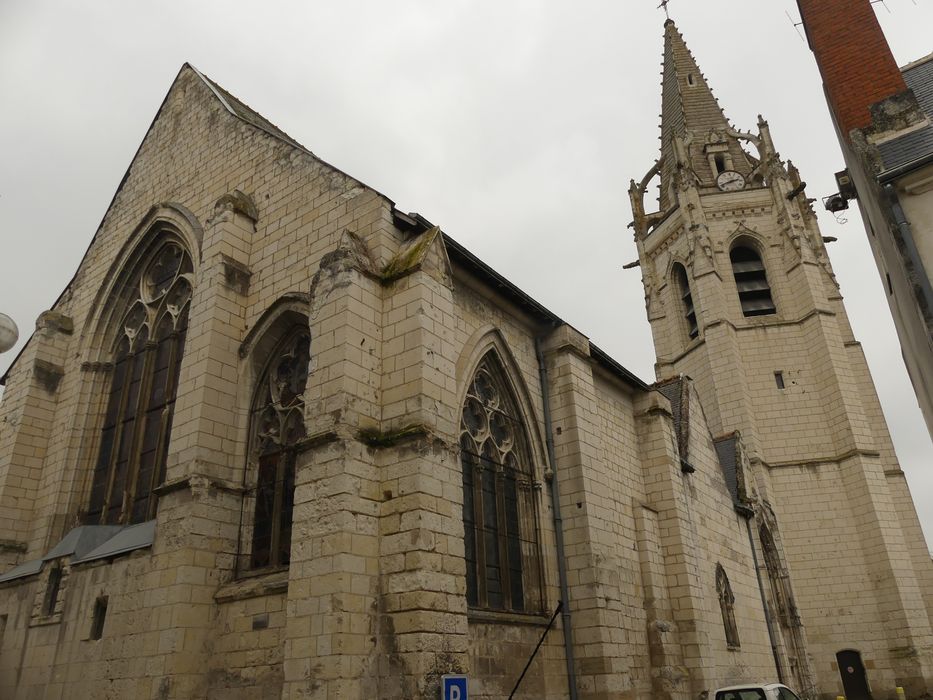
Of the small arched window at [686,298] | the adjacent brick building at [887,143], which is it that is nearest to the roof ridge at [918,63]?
the adjacent brick building at [887,143]

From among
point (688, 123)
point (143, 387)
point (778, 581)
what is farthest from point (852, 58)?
point (688, 123)

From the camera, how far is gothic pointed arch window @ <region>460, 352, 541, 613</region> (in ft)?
31.0

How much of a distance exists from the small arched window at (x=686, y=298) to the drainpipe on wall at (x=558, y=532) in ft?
53.8

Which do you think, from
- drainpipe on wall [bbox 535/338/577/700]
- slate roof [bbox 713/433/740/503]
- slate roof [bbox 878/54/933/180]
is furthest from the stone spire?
slate roof [bbox 878/54/933/180]

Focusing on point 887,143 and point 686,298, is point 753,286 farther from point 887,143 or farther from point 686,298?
point 887,143

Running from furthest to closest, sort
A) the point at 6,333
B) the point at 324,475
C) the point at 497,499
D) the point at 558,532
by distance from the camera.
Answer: the point at 558,532
the point at 497,499
the point at 324,475
the point at 6,333

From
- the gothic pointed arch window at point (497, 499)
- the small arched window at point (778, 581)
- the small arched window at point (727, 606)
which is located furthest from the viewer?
the small arched window at point (778, 581)

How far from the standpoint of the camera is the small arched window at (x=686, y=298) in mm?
27234

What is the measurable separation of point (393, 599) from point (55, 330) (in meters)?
9.13

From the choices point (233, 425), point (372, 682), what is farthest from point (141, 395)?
point (372, 682)

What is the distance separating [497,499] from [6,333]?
624 centimetres

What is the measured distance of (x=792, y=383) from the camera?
24203 millimetres

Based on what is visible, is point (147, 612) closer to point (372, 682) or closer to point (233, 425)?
point (233, 425)

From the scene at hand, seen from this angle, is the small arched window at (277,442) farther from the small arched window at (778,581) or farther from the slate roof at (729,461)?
the small arched window at (778,581)
